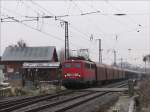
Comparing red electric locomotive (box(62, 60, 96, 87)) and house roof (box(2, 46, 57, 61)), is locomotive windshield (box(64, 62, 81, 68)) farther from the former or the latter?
house roof (box(2, 46, 57, 61))

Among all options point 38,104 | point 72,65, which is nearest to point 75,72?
point 72,65

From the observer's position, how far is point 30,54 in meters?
87.2

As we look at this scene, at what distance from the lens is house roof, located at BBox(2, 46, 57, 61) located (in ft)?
280

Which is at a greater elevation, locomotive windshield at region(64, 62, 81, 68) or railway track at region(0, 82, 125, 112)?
locomotive windshield at region(64, 62, 81, 68)

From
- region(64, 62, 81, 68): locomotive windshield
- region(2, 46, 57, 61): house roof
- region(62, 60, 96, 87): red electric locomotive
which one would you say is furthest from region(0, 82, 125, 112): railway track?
region(2, 46, 57, 61): house roof

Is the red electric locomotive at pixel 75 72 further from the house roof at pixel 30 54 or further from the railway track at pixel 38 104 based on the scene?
the house roof at pixel 30 54

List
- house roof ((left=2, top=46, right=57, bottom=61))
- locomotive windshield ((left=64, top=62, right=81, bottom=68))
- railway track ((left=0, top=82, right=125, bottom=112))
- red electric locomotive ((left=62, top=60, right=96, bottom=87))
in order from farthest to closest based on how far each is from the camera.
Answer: house roof ((left=2, top=46, right=57, bottom=61)), locomotive windshield ((left=64, top=62, right=81, bottom=68)), red electric locomotive ((left=62, top=60, right=96, bottom=87)), railway track ((left=0, top=82, right=125, bottom=112))

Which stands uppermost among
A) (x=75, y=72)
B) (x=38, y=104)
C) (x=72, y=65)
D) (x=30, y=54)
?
(x=30, y=54)

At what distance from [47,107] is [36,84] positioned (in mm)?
21068

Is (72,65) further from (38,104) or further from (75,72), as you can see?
(38,104)

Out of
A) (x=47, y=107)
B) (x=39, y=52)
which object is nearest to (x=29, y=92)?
(x=47, y=107)

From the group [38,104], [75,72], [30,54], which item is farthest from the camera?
[30,54]

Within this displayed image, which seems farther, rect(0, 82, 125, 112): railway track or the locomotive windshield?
the locomotive windshield

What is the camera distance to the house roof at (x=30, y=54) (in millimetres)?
→ 85375
